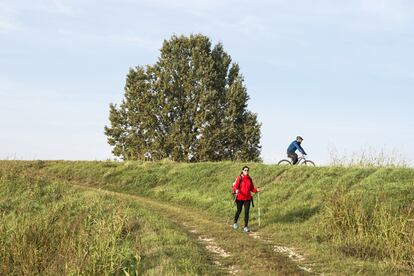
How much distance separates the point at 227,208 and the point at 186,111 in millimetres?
22475

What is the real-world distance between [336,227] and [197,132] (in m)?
28.2

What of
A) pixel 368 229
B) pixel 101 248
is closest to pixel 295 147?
pixel 368 229

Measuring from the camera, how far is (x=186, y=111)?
4447 cm

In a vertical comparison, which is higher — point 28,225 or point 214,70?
point 214,70

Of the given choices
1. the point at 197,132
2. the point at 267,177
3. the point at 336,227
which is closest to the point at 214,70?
the point at 197,132

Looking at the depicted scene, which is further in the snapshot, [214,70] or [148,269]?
[214,70]

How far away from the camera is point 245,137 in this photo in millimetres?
44719

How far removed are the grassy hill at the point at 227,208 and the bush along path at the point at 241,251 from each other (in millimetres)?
579

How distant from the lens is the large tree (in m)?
43.6

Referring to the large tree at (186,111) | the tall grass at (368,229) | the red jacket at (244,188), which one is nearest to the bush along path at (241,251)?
the red jacket at (244,188)

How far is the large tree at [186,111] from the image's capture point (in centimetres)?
4356

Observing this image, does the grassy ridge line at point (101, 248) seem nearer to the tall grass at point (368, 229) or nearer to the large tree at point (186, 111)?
the tall grass at point (368, 229)

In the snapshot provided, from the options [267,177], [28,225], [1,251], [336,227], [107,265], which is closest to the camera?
[107,265]

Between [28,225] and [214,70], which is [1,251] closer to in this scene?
[28,225]
